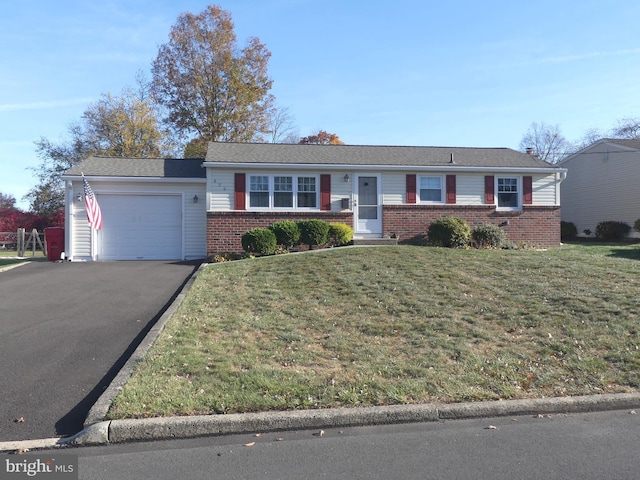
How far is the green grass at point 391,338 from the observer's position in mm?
4953

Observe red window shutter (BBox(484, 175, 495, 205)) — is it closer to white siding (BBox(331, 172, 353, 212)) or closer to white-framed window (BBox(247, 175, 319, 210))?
white siding (BBox(331, 172, 353, 212))

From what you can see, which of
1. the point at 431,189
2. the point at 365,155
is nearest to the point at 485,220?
the point at 431,189

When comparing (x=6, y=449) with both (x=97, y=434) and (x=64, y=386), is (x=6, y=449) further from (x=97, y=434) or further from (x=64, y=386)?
(x=64, y=386)

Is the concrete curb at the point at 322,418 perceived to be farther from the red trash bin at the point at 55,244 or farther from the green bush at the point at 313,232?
the red trash bin at the point at 55,244

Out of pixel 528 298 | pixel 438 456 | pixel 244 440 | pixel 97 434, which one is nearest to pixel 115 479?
pixel 97 434

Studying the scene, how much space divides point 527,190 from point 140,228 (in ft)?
44.9

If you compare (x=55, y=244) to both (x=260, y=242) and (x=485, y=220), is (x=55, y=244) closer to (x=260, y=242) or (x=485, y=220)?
(x=260, y=242)

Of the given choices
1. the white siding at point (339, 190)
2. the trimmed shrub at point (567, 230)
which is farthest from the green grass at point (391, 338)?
the trimmed shrub at point (567, 230)

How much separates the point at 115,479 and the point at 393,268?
8204 mm

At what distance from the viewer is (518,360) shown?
19.4ft

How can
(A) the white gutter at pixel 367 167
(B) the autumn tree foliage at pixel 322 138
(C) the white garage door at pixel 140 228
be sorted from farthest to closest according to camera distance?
(B) the autumn tree foliage at pixel 322 138 < (C) the white garage door at pixel 140 228 < (A) the white gutter at pixel 367 167

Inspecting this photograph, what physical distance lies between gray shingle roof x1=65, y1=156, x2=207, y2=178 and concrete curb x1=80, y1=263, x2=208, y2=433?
943 cm

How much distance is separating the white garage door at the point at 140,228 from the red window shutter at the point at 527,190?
1217cm

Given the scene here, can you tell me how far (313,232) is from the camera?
14992mm
